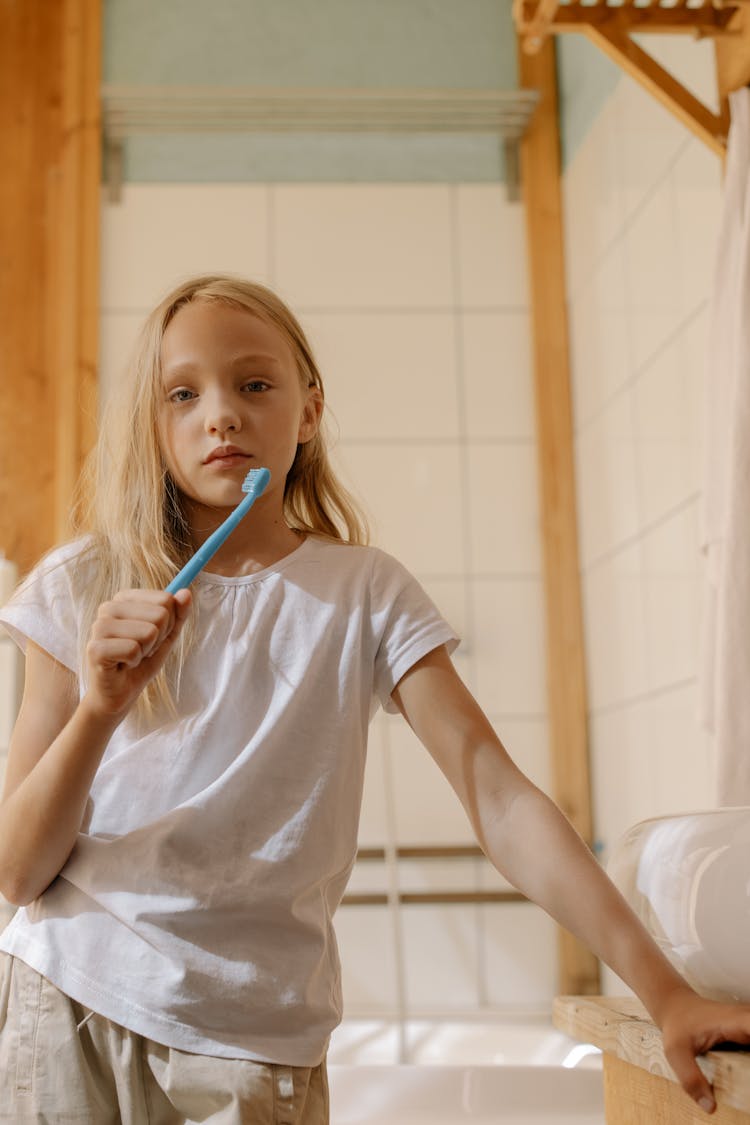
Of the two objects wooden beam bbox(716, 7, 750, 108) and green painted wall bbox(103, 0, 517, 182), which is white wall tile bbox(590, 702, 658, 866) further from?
green painted wall bbox(103, 0, 517, 182)

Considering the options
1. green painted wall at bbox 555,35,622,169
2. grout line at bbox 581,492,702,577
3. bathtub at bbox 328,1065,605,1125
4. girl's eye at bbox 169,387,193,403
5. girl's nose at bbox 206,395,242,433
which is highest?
green painted wall at bbox 555,35,622,169

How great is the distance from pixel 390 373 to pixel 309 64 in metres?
0.65

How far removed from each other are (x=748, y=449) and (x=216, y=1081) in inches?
38.1

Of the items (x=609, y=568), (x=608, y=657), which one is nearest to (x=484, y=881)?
(x=608, y=657)

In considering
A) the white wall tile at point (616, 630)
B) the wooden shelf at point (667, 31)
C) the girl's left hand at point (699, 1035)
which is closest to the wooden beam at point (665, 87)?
the wooden shelf at point (667, 31)

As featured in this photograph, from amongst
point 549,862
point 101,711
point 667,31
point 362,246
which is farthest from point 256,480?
point 362,246

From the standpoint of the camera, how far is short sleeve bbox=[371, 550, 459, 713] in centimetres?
74

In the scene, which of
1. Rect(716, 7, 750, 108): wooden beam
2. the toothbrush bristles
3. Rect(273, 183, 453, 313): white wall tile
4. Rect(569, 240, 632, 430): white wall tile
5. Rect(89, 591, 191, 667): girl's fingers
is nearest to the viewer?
Rect(89, 591, 191, 667): girl's fingers

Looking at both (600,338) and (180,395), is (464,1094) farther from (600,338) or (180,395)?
(600,338)

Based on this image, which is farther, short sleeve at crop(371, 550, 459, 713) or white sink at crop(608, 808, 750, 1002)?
short sleeve at crop(371, 550, 459, 713)

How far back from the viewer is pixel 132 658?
24.0 inches

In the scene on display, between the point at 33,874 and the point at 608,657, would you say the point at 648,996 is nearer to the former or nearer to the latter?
the point at 33,874

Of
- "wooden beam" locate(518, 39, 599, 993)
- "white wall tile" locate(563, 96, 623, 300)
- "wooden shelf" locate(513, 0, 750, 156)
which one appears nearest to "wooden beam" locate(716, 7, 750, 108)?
"wooden shelf" locate(513, 0, 750, 156)

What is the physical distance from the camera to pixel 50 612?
73 cm
